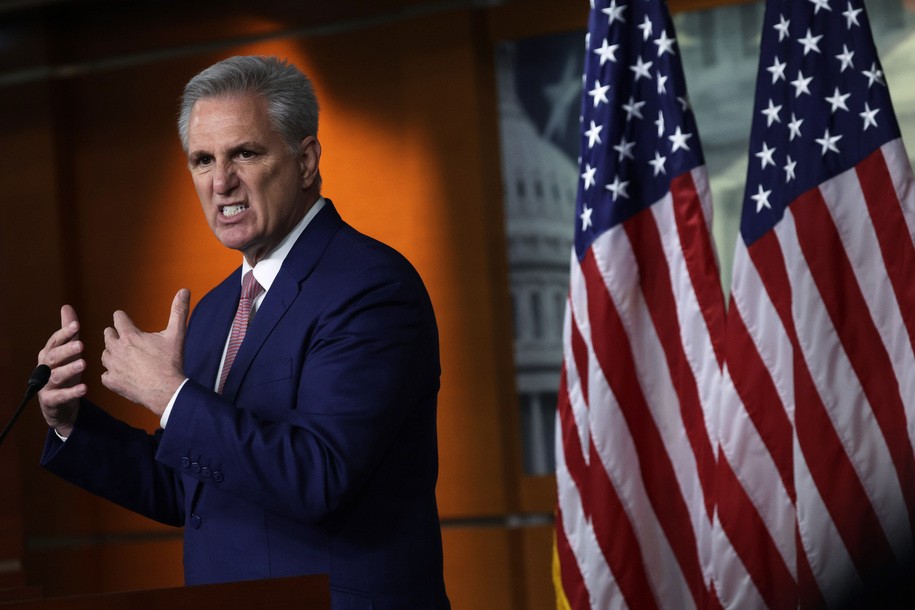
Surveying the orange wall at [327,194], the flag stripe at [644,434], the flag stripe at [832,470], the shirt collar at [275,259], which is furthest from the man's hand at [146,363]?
the orange wall at [327,194]

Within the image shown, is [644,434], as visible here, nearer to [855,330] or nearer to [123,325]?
[855,330]

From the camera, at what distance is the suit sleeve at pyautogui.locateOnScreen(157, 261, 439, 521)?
1752 millimetres

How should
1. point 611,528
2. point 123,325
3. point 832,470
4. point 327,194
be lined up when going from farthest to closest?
point 327,194
point 611,528
point 832,470
point 123,325

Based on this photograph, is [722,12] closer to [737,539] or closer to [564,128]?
[564,128]

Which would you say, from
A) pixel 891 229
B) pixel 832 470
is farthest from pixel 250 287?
pixel 891 229

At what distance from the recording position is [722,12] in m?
4.04

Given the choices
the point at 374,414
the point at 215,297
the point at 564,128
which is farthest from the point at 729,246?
the point at 374,414

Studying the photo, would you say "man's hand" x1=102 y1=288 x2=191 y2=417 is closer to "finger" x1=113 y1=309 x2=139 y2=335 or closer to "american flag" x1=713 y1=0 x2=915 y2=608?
"finger" x1=113 y1=309 x2=139 y2=335

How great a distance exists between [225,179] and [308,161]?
167 millimetres

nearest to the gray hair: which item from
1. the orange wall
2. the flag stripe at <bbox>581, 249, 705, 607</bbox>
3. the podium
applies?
the podium

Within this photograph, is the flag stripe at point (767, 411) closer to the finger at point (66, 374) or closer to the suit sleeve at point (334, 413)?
the suit sleeve at point (334, 413)

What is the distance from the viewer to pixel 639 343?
2.96m

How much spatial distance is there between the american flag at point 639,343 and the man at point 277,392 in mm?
1004

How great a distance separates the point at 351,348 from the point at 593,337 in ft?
3.96
